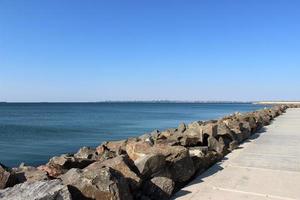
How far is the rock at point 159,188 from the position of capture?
505 cm

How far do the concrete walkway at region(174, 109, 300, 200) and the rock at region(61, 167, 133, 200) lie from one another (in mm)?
1018

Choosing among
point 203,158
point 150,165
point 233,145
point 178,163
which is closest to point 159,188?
point 150,165

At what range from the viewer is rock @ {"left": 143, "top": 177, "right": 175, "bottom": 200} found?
5047mm

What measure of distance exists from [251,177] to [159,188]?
195cm

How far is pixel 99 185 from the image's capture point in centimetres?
436

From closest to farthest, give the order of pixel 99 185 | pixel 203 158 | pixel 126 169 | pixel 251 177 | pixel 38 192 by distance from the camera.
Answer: pixel 38 192
pixel 99 185
pixel 126 169
pixel 251 177
pixel 203 158

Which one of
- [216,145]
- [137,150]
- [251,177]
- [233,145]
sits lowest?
[251,177]

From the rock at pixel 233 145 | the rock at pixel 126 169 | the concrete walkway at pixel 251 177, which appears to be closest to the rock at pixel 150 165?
the rock at pixel 126 169

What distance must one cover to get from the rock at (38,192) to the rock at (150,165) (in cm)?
159

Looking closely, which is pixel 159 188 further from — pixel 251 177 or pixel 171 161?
pixel 251 177

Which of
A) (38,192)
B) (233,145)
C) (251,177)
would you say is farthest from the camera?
(233,145)

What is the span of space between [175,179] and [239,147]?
4177 millimetres

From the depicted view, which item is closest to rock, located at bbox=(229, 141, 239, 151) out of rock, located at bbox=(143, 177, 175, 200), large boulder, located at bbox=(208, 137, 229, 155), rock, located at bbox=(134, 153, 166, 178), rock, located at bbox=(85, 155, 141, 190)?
large boulder, located at bbox=(208, 137, 229, 155)

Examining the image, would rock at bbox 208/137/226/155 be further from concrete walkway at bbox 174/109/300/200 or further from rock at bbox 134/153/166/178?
rock at bbox 134/153/166/178
